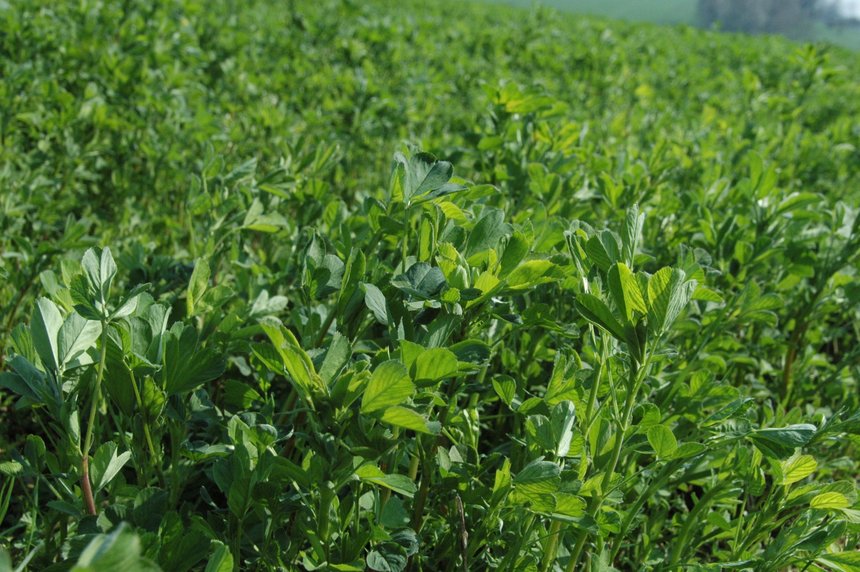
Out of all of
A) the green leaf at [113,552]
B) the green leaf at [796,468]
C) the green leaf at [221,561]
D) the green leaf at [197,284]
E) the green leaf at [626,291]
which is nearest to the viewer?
the green leaf at [113,552]

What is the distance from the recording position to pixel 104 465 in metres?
1.16

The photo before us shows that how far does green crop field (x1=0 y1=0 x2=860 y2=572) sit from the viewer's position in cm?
115

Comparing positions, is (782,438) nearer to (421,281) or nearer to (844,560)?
(844,560)

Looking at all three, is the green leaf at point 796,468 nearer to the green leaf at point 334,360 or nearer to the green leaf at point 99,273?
the green leaf at point 334,360

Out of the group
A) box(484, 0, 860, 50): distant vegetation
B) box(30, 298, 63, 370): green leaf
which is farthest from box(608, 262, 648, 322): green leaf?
box(484, 0, 860, 50): distant vegetation

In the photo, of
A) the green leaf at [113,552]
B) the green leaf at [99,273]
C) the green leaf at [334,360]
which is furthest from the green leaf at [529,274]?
the green leaf at [113,552]

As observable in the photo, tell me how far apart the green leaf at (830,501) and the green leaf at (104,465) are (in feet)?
3.83

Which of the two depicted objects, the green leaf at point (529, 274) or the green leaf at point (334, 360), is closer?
the green leaf at point (334, 360)

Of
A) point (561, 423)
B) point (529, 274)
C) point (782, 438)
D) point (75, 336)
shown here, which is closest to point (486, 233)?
point (529, 274)

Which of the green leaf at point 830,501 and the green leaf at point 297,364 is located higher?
the green leaf at point 297,364

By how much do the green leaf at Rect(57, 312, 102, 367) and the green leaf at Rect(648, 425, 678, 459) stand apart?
91 centimetres

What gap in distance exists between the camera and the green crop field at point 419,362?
3.76 ft

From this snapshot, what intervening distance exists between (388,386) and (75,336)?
53cm

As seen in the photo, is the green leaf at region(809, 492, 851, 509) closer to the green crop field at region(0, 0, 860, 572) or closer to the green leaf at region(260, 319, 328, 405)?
the green crop field at region(0, 0, 860, 572)
